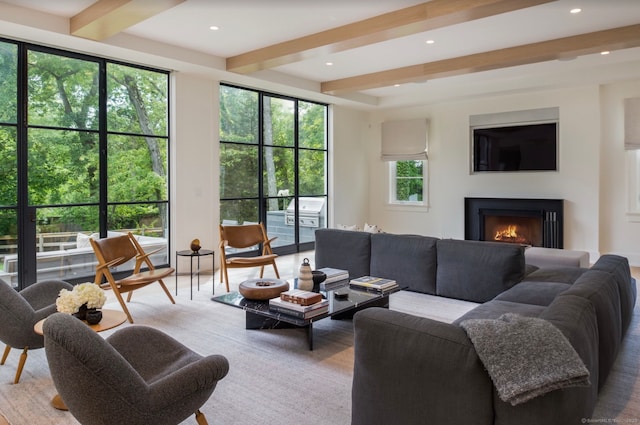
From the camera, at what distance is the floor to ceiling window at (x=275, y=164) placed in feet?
23.4

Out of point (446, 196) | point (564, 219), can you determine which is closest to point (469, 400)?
point (564, 219)

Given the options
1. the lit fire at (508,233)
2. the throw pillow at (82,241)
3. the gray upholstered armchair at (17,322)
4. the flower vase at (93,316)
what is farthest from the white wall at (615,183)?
the gray upholstered armchair at (17,322)

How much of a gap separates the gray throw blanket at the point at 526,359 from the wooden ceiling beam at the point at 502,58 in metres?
4.68

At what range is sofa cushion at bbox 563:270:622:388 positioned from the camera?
2.53 meters

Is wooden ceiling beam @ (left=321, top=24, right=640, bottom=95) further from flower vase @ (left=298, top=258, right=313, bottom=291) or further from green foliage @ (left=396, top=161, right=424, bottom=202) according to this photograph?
flower vase @ (left=298, top=258, right=313, bottom=291)

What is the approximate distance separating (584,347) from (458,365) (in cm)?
62

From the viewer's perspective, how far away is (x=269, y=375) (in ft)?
9.82

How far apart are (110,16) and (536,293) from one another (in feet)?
14.3

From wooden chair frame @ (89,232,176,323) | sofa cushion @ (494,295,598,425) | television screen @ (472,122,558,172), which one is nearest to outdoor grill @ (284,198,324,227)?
television screen @ (472,122,558,172)

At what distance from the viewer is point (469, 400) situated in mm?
1801

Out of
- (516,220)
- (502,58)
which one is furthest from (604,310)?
(516,220)

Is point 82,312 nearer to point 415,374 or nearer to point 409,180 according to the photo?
point 415,374

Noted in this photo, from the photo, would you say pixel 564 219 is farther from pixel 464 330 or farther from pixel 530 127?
pixel 464 330

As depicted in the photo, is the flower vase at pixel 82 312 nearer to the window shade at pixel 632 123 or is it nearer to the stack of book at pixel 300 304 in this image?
the stack of book at pixel 300 304
